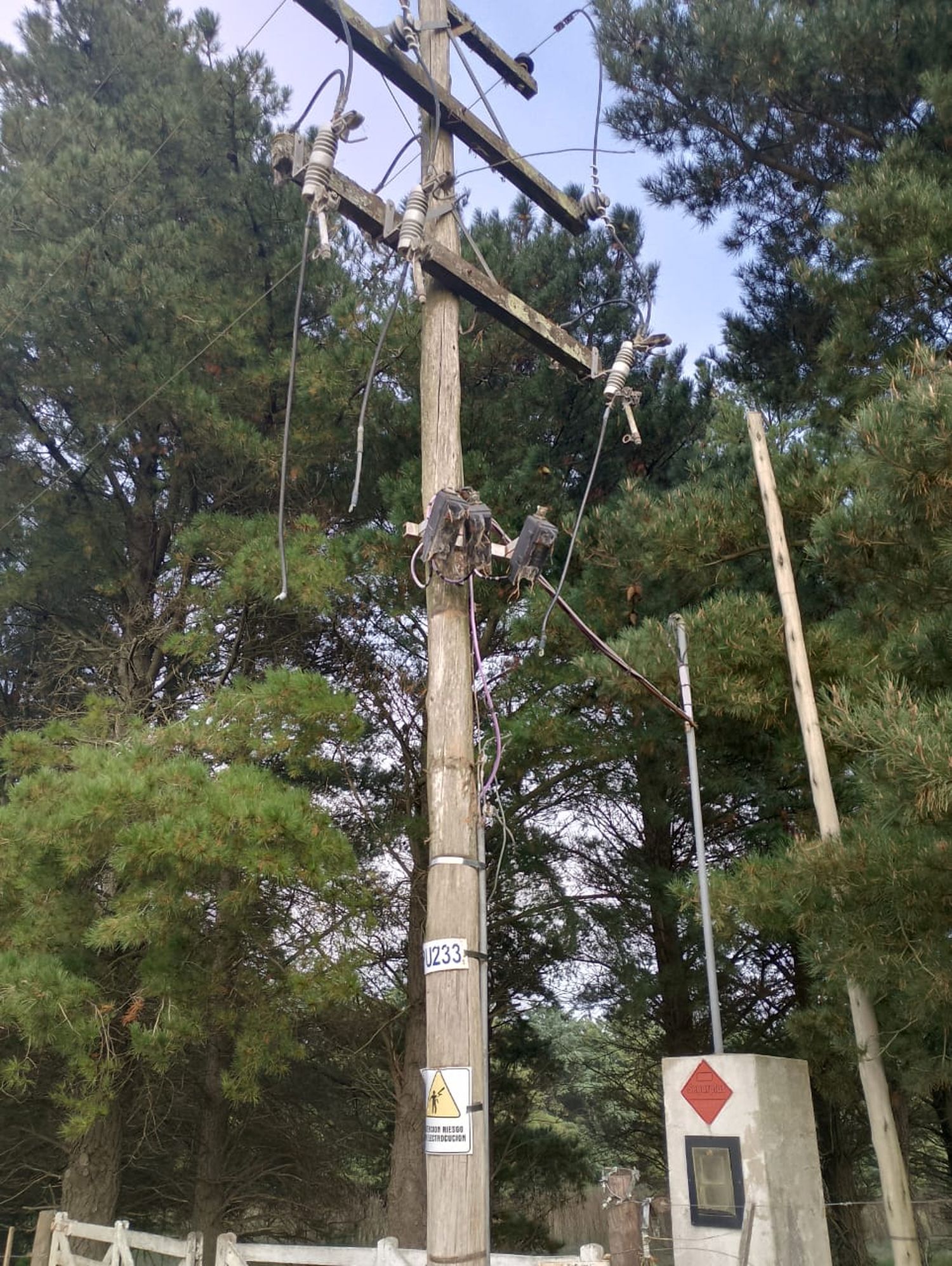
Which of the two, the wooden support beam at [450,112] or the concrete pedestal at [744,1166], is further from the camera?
the wooden support beam at [450,112]

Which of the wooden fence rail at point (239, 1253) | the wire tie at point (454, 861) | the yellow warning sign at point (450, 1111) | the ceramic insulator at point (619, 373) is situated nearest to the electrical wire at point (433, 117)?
the ceramic insulator at point (619, 373)

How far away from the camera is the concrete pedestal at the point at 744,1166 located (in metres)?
4.39

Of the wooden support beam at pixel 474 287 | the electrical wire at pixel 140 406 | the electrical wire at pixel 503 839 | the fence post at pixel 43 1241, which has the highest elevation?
the electrical wire at pixel 140 406

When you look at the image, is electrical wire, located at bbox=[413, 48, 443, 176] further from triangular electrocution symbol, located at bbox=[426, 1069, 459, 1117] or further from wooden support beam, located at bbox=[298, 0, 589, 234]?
triangular electrocution symbol, located at bbox=[426, 1069, 459, 1117]

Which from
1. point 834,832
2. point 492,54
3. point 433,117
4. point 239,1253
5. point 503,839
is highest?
point 492,54

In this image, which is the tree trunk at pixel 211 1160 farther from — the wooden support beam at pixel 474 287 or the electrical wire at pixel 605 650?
the wooden support beam at pixel 474 287

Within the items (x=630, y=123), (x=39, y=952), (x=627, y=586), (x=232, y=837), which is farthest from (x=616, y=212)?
(x=39, y=952)

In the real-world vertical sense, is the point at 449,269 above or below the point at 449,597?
above

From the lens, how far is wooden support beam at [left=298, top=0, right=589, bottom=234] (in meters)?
4.66

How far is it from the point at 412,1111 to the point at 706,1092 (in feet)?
17.8

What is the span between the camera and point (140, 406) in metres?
9.03

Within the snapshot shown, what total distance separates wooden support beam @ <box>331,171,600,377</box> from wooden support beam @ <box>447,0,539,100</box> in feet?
4.39

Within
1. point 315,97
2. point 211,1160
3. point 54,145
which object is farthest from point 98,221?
point 211,1160

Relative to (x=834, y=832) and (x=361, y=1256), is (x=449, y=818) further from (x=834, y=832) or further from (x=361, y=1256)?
(x=361, y=1256)
